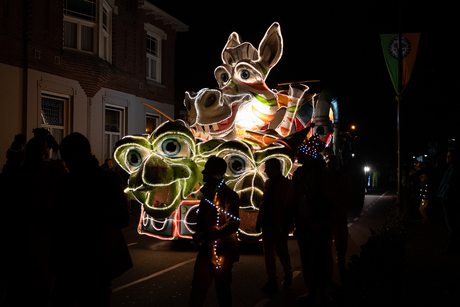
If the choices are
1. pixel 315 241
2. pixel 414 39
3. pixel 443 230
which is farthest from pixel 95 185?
pixel 414 39

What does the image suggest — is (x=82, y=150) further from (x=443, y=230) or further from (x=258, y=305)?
(x=443, y=230)

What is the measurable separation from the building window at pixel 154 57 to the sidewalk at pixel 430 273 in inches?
550

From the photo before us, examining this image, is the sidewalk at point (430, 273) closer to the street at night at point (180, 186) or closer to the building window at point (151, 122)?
the street at night at point (180, 186)

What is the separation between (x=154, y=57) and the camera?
21469 mm

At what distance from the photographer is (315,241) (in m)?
5.68

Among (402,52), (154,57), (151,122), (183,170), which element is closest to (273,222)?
(183,170)

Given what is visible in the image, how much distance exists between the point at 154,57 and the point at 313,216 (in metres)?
17.2

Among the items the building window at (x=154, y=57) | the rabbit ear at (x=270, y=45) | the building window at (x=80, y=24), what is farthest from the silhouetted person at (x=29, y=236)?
the building window at (x=154, y=57)

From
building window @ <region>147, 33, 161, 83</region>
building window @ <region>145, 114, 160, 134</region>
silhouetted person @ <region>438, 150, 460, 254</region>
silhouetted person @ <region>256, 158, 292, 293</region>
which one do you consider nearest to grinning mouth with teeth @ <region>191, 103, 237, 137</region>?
silhouetted person @ <region>256, 158, 292, 293</region>

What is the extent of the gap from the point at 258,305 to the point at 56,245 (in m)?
3.14

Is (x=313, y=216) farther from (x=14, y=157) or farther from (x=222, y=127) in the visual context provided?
(x=222, y=127)

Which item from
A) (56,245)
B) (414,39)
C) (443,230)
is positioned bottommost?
(443,230)

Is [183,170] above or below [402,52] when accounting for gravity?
below

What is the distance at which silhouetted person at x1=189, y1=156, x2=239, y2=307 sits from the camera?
4477mm
